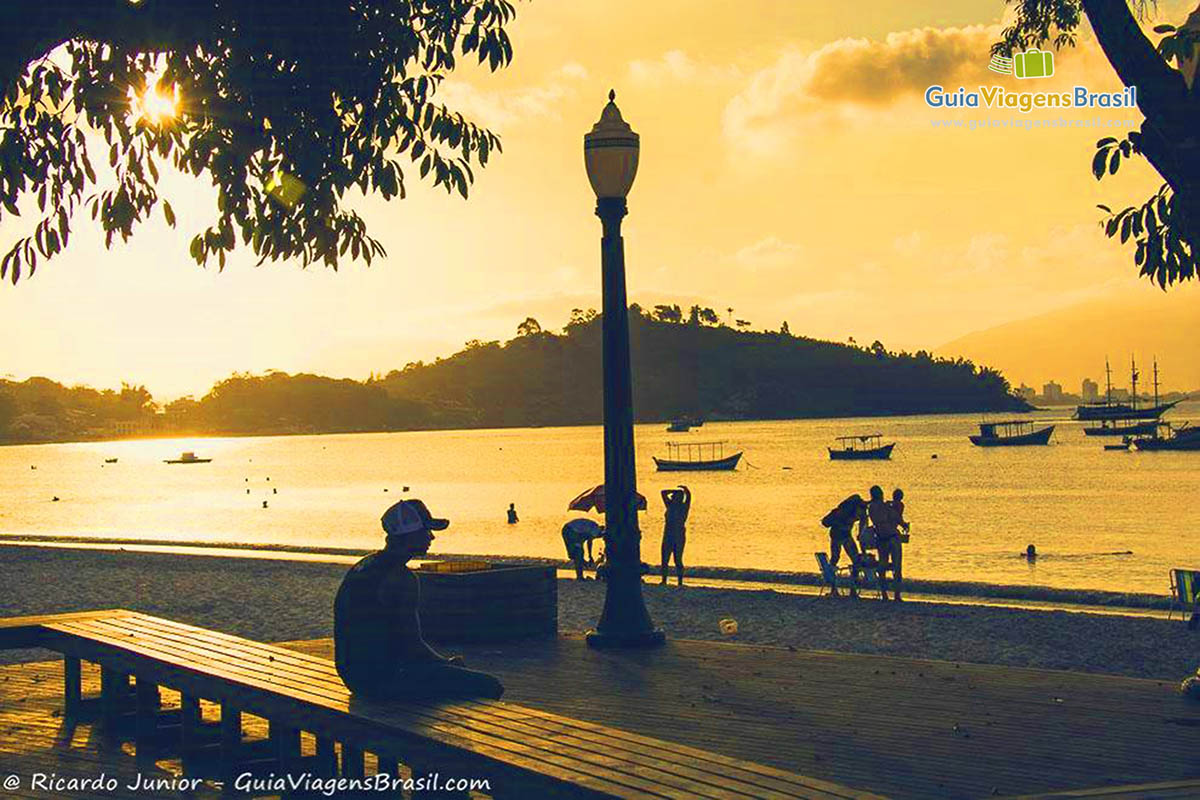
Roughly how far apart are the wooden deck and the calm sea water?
30397 millimetres

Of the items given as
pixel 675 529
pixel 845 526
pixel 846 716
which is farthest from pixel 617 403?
pixel 675 529

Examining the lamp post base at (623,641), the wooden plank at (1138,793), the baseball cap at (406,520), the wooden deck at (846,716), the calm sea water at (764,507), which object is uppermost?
the baseball cap at (406,520)

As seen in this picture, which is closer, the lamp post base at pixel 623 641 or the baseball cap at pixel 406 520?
the baseball cap at pixel 406 520

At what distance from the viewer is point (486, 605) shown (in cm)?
1211

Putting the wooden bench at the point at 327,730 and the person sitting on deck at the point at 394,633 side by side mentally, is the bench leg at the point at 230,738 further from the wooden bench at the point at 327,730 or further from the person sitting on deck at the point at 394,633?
the person sitting on deck at the point at 394,633

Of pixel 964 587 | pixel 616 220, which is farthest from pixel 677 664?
pixel 964 587

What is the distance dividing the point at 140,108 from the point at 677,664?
605cm

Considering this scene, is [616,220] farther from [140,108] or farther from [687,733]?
[687,733]

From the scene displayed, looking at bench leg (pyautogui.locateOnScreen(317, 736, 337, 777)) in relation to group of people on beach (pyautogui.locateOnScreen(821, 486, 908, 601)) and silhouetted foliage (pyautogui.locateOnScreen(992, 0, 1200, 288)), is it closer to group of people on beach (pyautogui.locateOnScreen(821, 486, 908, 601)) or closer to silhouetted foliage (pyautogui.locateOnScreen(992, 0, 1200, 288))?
silhouetted foliage (pyautogui.locateOnScreen(992, 0, 1200, 288))

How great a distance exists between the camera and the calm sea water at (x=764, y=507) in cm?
5141

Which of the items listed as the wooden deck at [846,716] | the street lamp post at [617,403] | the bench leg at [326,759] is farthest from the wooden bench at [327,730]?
the street lamp post at [617,403]

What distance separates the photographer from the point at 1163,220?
25.0 feet

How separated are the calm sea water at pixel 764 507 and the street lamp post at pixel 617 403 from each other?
30.0 metres

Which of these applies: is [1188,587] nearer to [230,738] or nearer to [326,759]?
[326,759]
